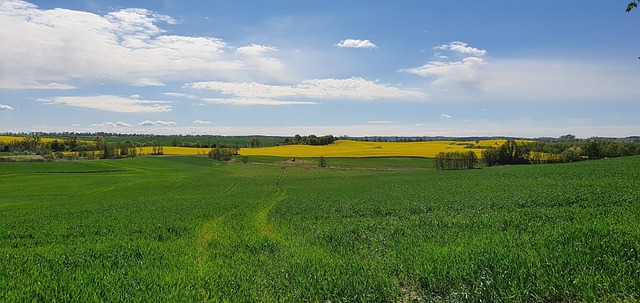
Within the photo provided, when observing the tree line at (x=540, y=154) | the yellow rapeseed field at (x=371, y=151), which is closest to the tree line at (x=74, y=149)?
the yellow rapeseed field at (x=371, y=151)

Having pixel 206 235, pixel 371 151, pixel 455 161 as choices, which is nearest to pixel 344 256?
pixel 206 235

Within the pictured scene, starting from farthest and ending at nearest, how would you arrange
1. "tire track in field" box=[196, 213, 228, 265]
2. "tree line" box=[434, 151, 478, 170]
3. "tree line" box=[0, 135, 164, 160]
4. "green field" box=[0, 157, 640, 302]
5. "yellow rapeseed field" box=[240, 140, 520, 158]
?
"tree line" box=[0, 135, 164, 160]
"yellow rapeseed field" box=[240, 140, 520, 158]
"tree line" box=[434, 151, 478, 170]
"tire track in field" box=[196, 213, 228, 265]
"green field" box=[0, 157, 640, 302]

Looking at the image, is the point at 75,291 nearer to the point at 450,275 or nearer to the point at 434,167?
the point at 450,275

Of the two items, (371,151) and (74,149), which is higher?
(371,151)

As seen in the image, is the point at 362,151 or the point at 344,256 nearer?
the point at 344,256

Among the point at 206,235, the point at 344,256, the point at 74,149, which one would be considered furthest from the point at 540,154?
the point at 74,149

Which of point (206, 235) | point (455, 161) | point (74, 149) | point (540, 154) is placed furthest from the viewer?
point (74, 149)

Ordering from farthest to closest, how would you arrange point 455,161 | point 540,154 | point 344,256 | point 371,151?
point 371,151, point 540,154, point 455,161, point 344,256

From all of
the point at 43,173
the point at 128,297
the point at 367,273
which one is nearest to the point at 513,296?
the point at 367,273

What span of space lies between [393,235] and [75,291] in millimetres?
10117

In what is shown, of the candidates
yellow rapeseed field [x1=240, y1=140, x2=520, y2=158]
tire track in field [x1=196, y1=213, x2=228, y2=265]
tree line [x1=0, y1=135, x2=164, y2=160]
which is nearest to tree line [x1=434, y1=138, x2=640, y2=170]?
yellow rapeseed field [x1=240, y1=140, x2=520, y2=158]

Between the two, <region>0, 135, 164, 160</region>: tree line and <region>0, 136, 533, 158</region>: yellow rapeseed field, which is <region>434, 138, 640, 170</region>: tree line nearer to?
<region>0, 136, 533, 158</region>: yellow rapeseed field

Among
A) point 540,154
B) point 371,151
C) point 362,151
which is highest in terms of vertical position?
point 540,154

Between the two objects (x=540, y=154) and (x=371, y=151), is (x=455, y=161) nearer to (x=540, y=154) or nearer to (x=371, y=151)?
(x=540, y=154)
